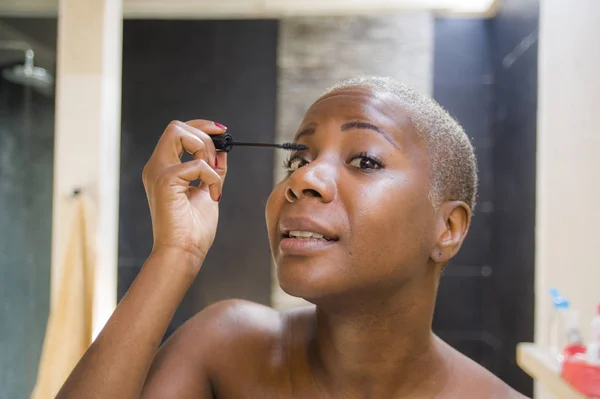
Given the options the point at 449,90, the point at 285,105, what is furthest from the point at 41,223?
the point at 449,90

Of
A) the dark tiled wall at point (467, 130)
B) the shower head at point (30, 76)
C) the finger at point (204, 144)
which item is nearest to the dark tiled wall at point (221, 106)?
the shower head at point (30, 76)

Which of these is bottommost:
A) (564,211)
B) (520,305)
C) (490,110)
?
(520,305)

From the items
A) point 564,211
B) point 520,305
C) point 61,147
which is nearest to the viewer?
point 564,211

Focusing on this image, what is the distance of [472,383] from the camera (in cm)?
65

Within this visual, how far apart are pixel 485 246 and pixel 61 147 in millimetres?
1220

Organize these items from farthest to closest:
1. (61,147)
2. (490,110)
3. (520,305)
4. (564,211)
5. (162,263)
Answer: (490,110) → (520,305) → (61,147) → (564,211) → (162,263)

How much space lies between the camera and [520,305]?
129 cm

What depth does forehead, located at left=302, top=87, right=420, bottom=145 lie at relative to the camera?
58 centimetres

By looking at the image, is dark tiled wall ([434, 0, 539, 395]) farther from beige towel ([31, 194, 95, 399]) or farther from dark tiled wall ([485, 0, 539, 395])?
beige towel ([31, 194, 95, 399])

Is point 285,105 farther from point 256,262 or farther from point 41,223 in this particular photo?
point 41,223

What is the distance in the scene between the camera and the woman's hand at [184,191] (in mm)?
566

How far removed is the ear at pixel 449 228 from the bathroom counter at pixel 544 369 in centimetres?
29

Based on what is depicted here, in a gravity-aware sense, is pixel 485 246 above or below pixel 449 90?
below

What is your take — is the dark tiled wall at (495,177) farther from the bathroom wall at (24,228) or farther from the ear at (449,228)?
the bathroom wall at (24,228)
